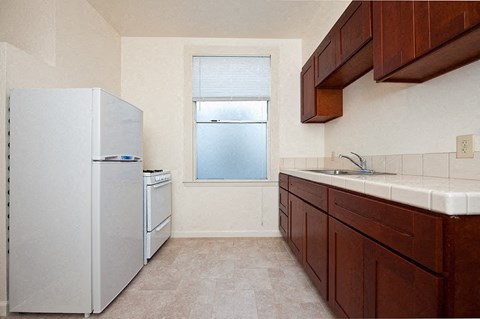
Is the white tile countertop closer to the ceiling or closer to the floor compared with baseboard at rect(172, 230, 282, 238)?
closer to the ceiling

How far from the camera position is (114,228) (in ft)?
5.66

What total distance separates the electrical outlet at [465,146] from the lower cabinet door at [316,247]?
2.48 feet

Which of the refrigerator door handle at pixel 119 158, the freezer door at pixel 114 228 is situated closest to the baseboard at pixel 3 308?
the freezer door at pixel 114 228

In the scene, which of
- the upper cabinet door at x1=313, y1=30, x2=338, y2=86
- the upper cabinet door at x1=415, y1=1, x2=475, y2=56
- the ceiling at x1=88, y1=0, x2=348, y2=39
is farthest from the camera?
the ceiling at x1=88, y1=0, x2=348, y2=39

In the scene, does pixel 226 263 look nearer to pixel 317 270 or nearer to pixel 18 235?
pixel 317 270

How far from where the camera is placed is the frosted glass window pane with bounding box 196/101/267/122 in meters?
3.25

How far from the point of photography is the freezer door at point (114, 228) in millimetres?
1546

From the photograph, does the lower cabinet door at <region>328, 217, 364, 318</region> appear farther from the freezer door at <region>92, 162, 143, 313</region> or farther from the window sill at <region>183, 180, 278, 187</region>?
the window sill at <region>183, 180, 278, 187</region>

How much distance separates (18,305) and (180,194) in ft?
5.97

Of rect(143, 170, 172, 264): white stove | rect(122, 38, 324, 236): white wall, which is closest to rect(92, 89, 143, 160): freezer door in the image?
rect(143, 170, 172, 264): white stove

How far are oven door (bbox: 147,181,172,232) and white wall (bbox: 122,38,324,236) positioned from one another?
0.73 ft

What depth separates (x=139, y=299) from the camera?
5.78 ft

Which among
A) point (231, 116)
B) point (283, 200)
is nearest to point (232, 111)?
point (231, 116)

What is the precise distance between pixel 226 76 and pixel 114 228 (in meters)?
2.30
